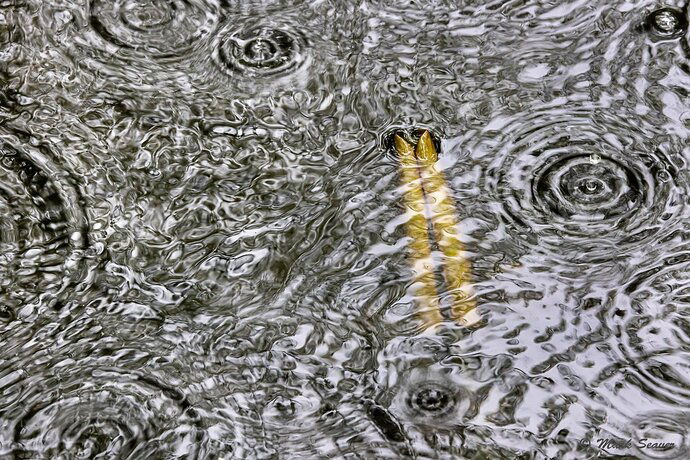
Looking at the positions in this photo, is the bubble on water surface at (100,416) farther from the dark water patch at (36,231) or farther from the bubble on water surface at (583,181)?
the bubble on water surface at (583,181)

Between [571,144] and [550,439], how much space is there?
119cm

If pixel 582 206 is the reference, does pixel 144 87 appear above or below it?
above

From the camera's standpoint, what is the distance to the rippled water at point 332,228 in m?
2.65

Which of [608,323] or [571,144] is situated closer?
[608,323]

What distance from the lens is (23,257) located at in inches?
120

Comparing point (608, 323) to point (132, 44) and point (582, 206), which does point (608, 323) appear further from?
point (132, 44)

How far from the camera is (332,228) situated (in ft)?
9.96

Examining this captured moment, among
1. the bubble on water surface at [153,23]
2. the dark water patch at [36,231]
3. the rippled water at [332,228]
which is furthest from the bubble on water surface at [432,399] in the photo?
the bubble on water surface at [153,23]

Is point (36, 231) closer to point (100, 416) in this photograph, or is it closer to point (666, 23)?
point (100, 416)

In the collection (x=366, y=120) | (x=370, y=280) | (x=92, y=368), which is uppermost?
(x=366, y=120)

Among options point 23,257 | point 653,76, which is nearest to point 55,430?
point 23,257

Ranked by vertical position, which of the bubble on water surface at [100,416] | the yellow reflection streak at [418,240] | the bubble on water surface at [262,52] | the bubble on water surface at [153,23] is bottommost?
the bubble on water surface at [100,416]

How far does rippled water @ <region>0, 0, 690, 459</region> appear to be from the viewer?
8.69ft

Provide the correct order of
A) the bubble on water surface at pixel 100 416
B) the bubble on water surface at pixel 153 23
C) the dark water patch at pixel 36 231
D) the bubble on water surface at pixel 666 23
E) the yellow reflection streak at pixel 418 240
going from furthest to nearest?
the bubble on water surface at pixel 153 23 → the bubble on water surface at pixel 666 23 → the dark water patch at pixel 36 231 → the yellow reflection streak at pixel 418 240 → the bubble on water surface at pixel 100 416
